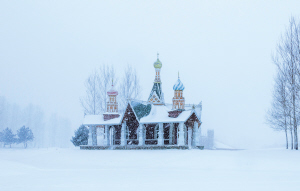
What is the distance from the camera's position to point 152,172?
20094 millimetres

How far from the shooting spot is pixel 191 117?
1334 inches

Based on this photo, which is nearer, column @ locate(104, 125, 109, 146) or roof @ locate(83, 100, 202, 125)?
roof @ locate(83, 100, 202, 125)

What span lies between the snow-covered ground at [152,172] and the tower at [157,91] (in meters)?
6.93

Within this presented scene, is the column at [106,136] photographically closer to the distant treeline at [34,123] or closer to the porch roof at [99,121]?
the porch roof at [99,121]

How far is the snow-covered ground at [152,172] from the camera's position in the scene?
14602 mm

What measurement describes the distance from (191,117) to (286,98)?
31.8ft

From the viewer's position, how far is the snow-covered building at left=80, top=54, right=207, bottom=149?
3341 centimetres

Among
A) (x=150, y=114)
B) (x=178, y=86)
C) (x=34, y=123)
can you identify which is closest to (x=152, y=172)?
(x=150, y=114)

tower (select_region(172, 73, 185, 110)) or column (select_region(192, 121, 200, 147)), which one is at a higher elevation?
tower (select_region(172, 73, 185, 110))

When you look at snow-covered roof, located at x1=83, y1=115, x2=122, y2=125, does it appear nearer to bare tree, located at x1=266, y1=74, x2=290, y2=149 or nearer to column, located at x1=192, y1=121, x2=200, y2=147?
column, located at x1=192, y1=121, x2=200, y2=147

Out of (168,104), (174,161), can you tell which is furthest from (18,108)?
(174,161)

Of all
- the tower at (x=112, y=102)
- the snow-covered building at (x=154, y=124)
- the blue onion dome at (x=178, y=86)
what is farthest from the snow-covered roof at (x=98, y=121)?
the blue onion dome at (x=178, y=86)

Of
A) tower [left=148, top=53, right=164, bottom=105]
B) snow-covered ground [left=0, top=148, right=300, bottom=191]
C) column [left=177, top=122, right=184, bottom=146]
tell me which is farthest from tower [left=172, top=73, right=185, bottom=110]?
snow-covered ground [left=0, top=148, right=300, bottom=191]

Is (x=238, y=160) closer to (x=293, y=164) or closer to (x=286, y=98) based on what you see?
(x=293, y=164)
